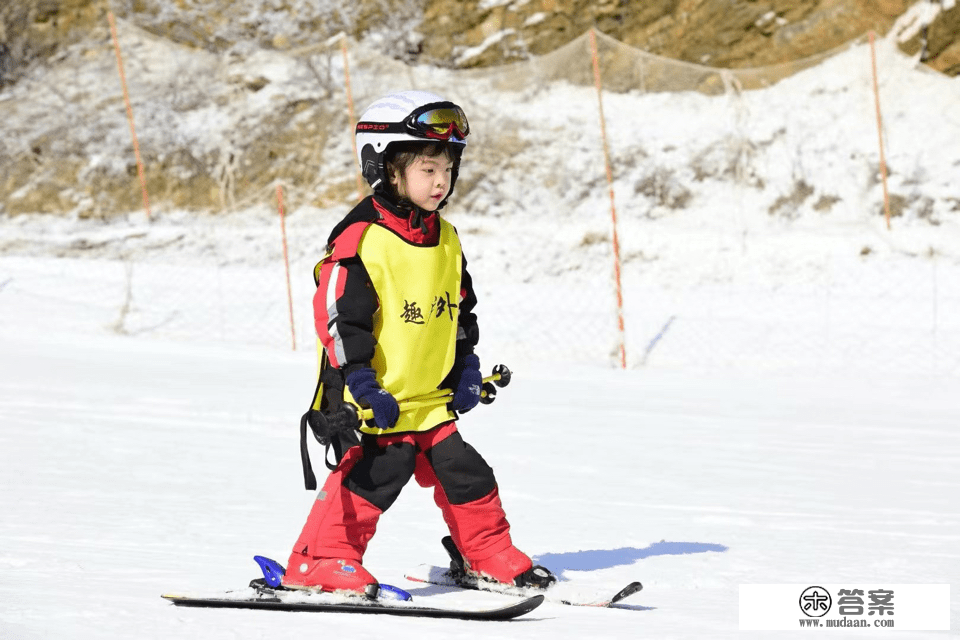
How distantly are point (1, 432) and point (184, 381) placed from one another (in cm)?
251

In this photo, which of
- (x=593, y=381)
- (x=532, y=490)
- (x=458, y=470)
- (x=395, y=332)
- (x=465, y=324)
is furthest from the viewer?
(x=593, y=381)

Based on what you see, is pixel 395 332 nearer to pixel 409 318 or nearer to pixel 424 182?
pixel 409 318

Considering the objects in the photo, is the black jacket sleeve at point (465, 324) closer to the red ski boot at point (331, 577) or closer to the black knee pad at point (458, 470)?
the black knee pad at point (458, 470)

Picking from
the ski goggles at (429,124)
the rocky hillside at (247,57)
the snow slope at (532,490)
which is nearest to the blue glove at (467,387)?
the snow slope at (532,490)

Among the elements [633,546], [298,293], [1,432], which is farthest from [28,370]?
[633,546]

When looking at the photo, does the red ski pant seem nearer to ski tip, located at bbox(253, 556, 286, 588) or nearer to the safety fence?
ski tip, located at bbox(253, 556, 286, 588)

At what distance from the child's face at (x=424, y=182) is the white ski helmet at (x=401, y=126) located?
6cm

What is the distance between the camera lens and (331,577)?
12.6 feet

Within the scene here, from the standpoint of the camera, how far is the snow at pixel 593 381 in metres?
4.62

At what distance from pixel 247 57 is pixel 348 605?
18557 mm

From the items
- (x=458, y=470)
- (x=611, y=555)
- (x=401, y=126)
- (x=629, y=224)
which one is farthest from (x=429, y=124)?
(x=629, y=224)

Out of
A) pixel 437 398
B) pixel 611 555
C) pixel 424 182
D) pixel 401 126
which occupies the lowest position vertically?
pixel 611 555

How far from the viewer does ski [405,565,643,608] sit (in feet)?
12.7

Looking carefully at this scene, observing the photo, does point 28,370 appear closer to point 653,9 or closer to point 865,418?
point 865,418
